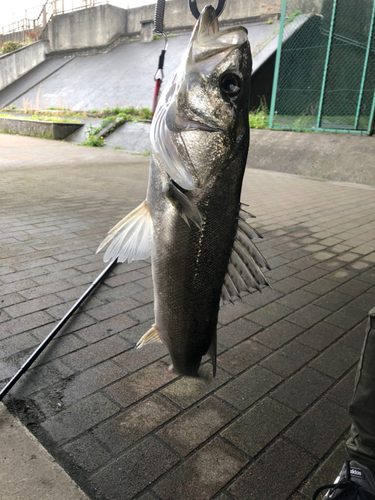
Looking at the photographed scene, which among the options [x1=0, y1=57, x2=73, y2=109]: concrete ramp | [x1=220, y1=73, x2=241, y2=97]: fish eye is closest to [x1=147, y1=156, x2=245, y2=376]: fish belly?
[x1=220, y1=73, x2=241, y2=97]: fish eye

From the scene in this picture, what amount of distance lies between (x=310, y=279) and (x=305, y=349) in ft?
4.71

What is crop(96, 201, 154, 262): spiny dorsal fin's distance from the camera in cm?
158

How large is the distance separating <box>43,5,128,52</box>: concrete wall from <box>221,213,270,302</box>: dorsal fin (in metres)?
27.2

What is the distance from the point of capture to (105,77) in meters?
21.6

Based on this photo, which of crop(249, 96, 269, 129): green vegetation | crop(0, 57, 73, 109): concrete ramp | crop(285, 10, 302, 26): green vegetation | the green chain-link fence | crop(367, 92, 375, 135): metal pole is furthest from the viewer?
crop(0, 57, 73, 109): concrete ramp

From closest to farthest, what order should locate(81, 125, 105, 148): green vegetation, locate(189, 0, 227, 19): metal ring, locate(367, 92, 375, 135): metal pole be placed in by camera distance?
locate(189, 0, 227, 19): metal ring < locate(367, 92, 375, 135): metal pole < locate(81, 125, 105, 148): green vegetation

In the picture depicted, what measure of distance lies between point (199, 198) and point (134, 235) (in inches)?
13.1

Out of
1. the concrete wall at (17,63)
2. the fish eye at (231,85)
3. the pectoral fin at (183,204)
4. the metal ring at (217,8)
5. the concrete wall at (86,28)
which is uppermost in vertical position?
the concrete wall at (86,28)

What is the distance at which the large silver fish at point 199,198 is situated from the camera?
1406mm

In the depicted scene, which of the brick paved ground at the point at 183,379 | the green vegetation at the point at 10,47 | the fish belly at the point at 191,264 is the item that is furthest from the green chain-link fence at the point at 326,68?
the green vegetation at the point at 10,47

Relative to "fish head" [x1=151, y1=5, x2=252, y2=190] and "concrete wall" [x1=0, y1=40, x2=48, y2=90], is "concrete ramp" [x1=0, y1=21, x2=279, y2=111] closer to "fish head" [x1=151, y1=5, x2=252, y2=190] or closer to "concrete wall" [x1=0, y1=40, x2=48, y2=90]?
"concrete wall" [x1=0, y1=40, x2=48, y2=90]

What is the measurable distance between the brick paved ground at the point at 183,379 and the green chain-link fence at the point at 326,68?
7.79 metres

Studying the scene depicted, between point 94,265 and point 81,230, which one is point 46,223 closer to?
point 81,230

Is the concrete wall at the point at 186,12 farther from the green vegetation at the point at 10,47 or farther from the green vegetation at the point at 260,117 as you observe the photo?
the green vegetation at the point at 10,47
